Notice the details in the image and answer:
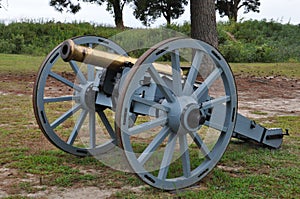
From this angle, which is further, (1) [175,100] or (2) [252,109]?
(2) [252,109]

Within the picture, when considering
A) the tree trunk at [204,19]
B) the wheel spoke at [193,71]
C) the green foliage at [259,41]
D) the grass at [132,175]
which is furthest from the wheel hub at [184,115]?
the green foliage at [259,41]

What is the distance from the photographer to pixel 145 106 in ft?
12.9

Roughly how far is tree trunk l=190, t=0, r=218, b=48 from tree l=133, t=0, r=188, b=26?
65.5 ft

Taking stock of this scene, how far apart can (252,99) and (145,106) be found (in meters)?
6.50

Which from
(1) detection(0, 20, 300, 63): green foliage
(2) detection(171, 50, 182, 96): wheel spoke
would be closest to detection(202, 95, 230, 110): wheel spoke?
(2) detection(171, 50, 182, 96): wheel spoke

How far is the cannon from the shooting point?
3588mm

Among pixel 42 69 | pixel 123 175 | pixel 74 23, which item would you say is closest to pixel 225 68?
pixel 123 175

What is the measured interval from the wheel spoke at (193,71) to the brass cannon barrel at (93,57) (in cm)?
36

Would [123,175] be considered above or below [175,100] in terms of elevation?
below

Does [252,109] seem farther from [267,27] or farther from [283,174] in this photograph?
[267,27]

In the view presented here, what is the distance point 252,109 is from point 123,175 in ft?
15.6

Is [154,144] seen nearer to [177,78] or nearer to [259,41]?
[177,78]

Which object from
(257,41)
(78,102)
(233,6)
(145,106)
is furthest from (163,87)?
(233,6)

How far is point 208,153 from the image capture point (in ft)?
13.4
